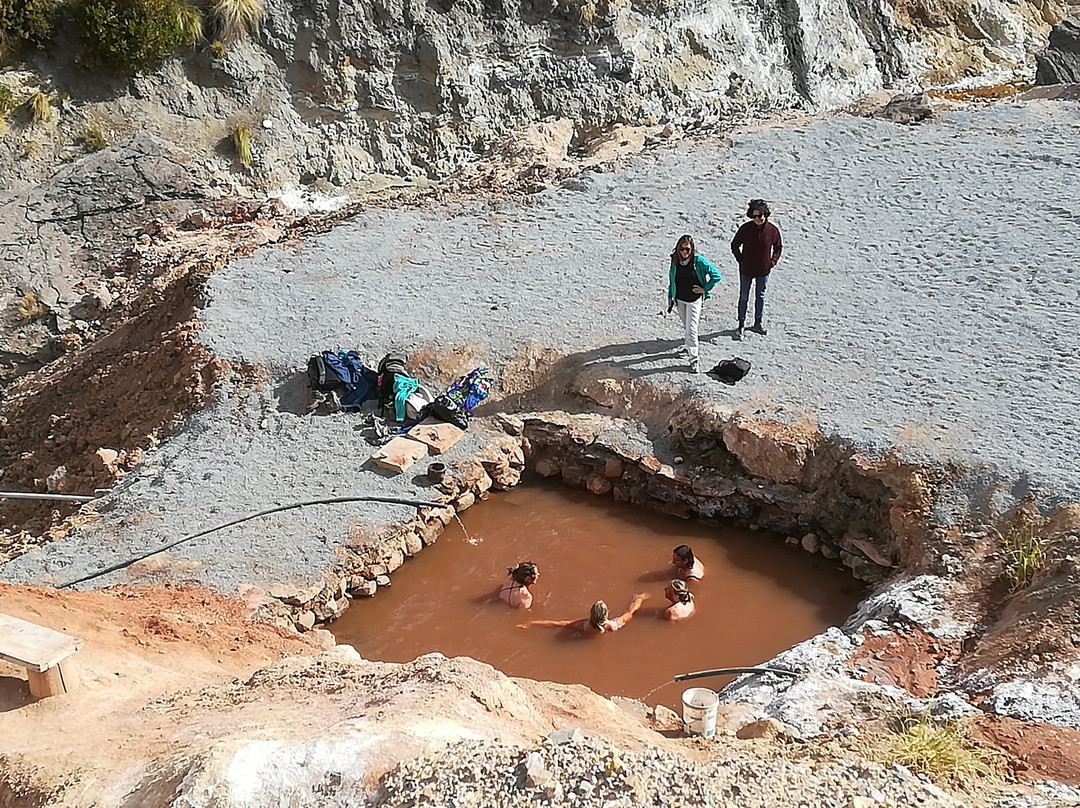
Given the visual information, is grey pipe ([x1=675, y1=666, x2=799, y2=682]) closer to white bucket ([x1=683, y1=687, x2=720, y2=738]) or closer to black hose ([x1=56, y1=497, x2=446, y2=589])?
white bucket ([x1=683, y1=687, x2=720, y2=738])

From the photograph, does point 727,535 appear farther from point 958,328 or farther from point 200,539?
point 200,539

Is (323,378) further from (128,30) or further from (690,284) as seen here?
(128,30)

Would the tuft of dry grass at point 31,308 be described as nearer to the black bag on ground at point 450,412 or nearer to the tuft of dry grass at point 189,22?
the tuft of dry grass at point 189,22

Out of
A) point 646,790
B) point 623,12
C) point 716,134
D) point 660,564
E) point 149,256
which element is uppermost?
point 623,12

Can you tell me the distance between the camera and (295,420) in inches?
394

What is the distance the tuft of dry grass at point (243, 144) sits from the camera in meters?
15.3

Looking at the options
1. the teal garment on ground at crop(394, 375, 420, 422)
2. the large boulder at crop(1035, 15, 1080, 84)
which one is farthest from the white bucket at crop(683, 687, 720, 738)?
the large boulder at crop(1035, 15, 1080, 84)

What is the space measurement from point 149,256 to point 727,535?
30.3ft

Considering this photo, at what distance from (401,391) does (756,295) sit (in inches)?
141

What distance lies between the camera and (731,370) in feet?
31.6

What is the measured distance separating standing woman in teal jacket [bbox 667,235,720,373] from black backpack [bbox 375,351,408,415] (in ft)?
8.90

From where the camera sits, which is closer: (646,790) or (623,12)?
(646,790)

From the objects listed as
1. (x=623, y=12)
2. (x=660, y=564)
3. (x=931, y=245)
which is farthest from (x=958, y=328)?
(x=623, y=12)

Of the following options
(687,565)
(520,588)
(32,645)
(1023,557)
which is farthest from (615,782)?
Answer: (1023,557)
